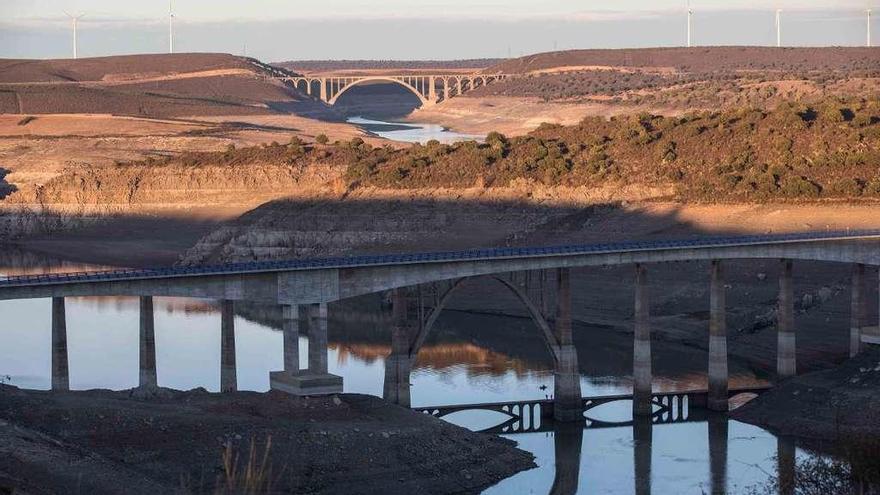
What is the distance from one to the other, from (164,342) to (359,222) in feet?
103

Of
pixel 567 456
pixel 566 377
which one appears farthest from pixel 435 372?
pixel 567 456

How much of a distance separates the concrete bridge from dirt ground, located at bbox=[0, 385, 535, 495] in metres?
2.49

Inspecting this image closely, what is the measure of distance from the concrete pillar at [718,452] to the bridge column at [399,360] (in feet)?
34.4

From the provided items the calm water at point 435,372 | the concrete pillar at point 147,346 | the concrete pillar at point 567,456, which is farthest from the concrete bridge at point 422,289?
the calm water at point 435,372

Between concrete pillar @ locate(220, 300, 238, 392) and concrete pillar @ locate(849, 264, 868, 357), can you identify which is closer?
concrete pillar @ locate(220, 300, 238, 392)

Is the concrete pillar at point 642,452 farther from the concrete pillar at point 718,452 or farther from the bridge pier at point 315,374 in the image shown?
the bridge pier at point 315,374

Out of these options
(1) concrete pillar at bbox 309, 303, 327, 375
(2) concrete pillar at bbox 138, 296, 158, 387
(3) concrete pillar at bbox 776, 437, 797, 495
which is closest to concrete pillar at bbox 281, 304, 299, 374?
(1) concrete pillar at bbox 309, 303, 327, 375

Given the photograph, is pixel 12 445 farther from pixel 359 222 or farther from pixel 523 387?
pixel 359 222

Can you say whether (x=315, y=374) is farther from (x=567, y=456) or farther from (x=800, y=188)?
(x=800, y=188)

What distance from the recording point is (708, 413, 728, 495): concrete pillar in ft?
188

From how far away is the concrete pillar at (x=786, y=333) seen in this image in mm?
73312

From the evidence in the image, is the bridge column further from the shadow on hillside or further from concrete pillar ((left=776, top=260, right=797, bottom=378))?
the shadow on hillside

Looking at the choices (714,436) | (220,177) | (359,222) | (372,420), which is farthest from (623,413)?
(220,177)

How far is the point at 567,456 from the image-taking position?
6175 cm
